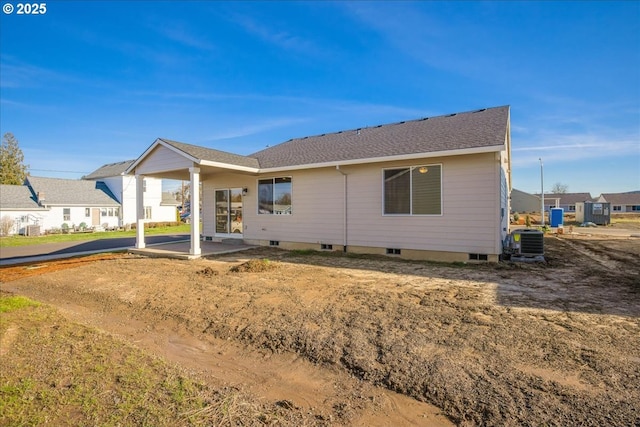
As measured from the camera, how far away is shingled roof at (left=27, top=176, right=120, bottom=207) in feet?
88.9

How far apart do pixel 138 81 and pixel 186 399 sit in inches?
601

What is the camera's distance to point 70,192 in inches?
Result: 1124

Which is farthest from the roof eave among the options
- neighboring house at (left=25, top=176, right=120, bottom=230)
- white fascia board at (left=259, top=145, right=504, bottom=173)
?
neighboring house at (left=25, top=176, right=120, bottom=230)

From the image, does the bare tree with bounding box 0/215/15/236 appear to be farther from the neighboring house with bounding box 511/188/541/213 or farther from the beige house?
the neighboring house with bounding box 511/188/541/213

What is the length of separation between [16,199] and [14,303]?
92.3 feet

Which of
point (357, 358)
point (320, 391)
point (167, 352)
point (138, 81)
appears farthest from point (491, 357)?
point (138, 81)

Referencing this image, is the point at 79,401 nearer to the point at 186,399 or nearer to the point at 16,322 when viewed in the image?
the point at 186,399

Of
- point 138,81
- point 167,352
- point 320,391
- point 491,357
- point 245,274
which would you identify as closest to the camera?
point 320,391

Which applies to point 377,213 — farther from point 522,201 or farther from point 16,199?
point 522,201

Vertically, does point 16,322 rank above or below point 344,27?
below

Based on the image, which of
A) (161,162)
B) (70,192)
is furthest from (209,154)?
(70,192)

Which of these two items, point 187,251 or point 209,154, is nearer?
point 209,154

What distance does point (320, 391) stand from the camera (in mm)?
2775

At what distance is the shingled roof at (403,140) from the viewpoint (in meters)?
8.55
